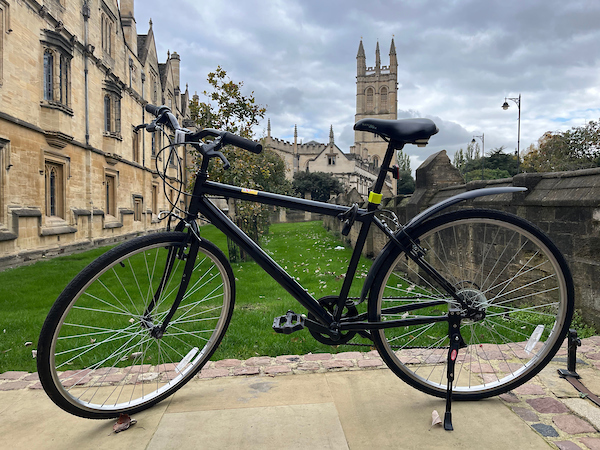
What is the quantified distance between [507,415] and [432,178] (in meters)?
6.59

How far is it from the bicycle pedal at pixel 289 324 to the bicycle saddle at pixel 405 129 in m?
1.21

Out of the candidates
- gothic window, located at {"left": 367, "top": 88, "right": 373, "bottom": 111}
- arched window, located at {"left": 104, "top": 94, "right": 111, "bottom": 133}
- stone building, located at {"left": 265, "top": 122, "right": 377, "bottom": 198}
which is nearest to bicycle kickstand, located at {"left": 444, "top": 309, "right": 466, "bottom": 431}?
Result: arched window, located at {"left": 104, "top": 94, "right": 111, "bottom": 133}

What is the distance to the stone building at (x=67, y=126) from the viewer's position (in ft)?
37.9

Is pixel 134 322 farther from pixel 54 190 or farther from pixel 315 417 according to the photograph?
pixel 54 190

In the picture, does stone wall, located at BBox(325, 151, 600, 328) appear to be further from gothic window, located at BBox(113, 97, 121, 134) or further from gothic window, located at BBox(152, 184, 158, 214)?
gothic window, located at BBox(152, 184, 158, 214)

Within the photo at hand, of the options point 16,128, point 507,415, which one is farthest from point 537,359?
point 16,128

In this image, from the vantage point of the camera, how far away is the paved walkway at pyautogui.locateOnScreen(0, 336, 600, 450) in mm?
2020

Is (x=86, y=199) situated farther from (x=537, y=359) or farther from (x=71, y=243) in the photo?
(x=537, y=359)

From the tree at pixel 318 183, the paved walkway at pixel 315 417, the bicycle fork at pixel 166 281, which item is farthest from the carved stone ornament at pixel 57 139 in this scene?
the tree at pixel 318 183

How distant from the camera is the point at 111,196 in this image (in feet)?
65.7

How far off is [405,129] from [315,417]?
1747mm

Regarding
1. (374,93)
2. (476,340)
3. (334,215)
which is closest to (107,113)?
(334,215)

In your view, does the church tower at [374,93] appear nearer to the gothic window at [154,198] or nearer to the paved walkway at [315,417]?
the gothic window at [154,198]

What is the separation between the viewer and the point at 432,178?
830 cm
